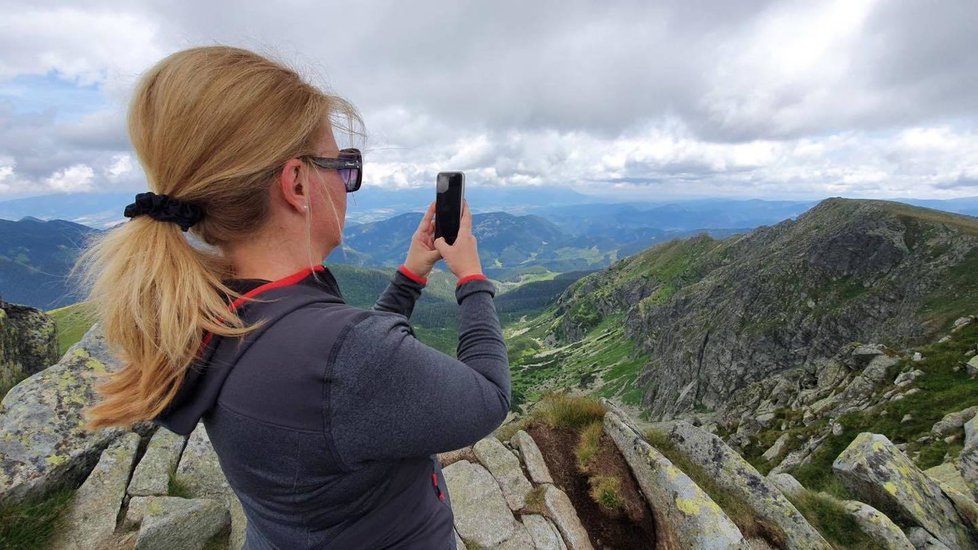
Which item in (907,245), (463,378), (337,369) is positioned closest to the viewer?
Answer: (337,369)

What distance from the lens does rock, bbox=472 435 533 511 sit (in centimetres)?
1023

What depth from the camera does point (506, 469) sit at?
11039 millimetres

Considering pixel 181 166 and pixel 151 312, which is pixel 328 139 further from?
pixel 151 312

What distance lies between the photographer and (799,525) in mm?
10195

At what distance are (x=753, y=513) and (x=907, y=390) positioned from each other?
34.7m

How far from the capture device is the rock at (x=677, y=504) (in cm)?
912

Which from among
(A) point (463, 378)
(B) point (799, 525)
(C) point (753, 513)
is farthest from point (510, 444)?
(A) point (463, 378)

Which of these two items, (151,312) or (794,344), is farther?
(794,344)

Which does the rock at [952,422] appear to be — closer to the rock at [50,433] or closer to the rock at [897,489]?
the rock at [897,489]

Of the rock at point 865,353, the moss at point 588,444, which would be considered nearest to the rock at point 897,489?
the moss at point 588,444

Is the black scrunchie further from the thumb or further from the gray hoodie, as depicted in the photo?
the thumb

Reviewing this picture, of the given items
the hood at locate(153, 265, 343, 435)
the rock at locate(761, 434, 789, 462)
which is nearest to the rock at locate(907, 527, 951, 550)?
the hood at locate(153, 265, 343, 435)

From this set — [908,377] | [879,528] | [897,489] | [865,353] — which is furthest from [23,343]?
[865,353]

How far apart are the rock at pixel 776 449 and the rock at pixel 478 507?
34.5 meters
